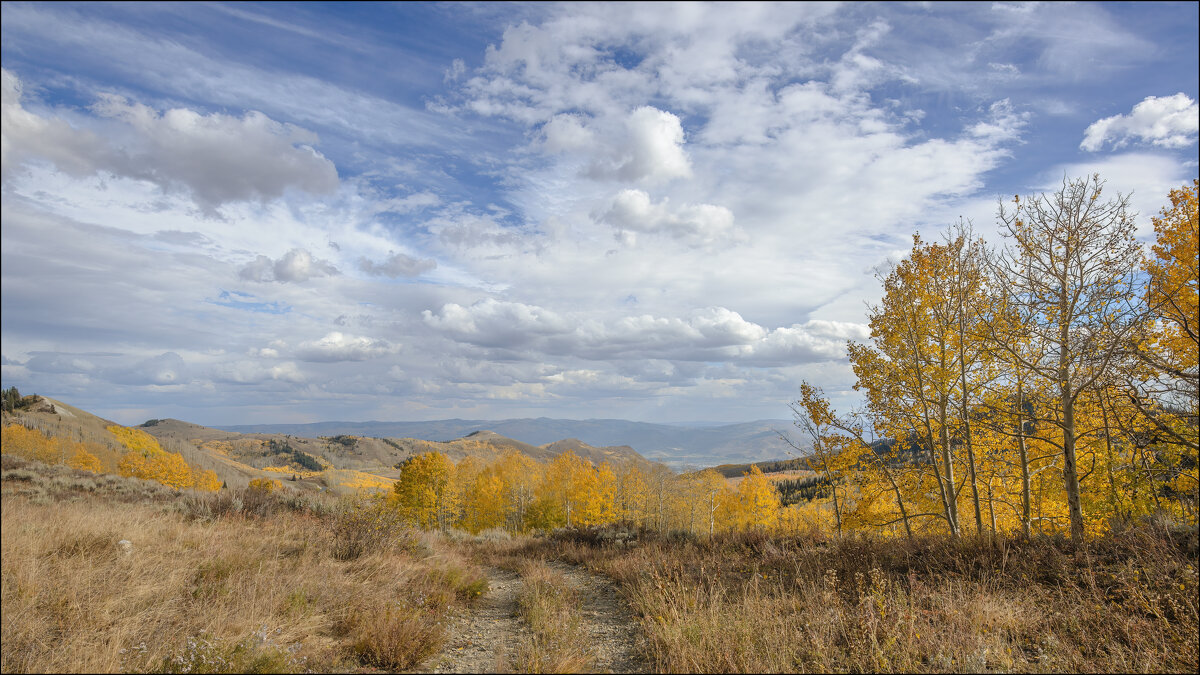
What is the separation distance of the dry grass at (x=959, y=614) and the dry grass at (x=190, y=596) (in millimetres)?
3958

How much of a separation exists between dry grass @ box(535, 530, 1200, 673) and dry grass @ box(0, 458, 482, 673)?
13.0 feet

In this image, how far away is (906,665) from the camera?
5.11m

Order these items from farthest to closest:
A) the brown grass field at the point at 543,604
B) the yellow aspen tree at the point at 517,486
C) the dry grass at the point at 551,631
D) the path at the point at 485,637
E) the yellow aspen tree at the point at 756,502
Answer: the yellow aspen tree at the point at 517,486 < the yellow aspen tree at the point at 756,502 < the path at the point at 485,637 < the dry grass at the point at 551,631 < the brown grass field at the point at 543,604

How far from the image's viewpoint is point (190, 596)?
6453 millimetres

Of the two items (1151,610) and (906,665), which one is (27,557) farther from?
(1151,610)

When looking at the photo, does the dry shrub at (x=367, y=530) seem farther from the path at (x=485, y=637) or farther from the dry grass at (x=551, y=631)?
the dry grass at (x=551, y=631)

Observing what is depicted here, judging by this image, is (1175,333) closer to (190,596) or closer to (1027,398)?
(1027,398)

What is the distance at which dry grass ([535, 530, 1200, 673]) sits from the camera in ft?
17.6

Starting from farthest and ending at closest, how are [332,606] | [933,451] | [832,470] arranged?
[832,470] < [933,451] < [332,606]

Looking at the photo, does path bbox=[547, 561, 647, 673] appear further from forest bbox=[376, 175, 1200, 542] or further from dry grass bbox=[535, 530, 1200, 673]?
forest bbox=[376, 175, 1200, 542]

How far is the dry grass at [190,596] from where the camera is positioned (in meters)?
4.83

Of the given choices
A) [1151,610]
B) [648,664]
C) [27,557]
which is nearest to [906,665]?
[648,664]

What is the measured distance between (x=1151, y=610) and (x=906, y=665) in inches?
138

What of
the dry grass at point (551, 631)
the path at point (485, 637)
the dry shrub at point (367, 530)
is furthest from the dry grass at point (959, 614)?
the dry shrub at point (367, 530)
